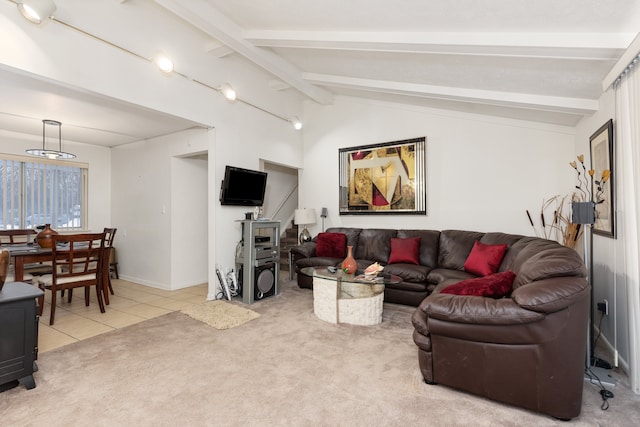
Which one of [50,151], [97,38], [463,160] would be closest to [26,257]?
[50,151]

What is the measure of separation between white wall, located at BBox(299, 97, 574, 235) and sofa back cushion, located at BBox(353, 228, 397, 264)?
1.03ft

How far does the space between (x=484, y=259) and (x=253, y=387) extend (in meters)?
2.74

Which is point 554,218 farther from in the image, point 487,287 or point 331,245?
point 331,245

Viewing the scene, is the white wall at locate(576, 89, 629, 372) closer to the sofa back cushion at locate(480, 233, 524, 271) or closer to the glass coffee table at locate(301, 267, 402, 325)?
the sofa back cushion at locate(480, 233, 524, 271)

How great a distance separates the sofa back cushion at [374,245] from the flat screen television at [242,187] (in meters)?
1.75

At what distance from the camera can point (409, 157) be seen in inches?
188

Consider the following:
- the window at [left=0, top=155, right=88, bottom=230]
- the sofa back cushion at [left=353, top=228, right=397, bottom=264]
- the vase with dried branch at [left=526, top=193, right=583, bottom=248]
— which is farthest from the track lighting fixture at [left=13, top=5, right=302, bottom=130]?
the vase with dried branch at [left=526, top=193, right=583, bottom=248]

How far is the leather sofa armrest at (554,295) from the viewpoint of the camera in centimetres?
167

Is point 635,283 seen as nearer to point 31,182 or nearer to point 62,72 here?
point 62,72

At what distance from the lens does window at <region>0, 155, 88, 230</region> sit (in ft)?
15.4

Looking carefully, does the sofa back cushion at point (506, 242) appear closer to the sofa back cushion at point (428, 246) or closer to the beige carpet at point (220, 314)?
the sofa back cushion at point (428, 246)

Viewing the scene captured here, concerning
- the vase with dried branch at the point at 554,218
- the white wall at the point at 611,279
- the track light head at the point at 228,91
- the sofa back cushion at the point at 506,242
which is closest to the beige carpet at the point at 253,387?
the white wall at the point at 611,279

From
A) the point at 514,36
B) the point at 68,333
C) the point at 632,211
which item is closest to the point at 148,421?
the point at 68,333

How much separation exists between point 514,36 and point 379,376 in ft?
8.98
